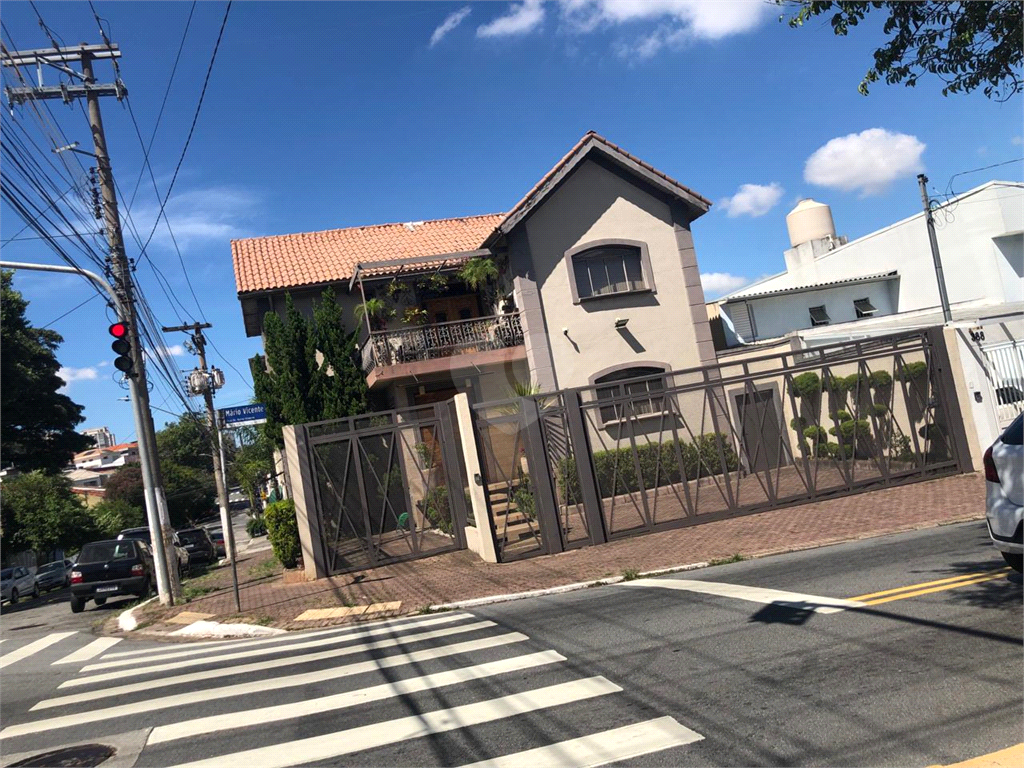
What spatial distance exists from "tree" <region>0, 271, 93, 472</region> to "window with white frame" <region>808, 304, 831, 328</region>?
31560mm

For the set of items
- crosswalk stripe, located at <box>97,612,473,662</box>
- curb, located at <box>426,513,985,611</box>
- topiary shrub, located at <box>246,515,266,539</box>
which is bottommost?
topiary shrub, located at <box>246,515,266,539</box>

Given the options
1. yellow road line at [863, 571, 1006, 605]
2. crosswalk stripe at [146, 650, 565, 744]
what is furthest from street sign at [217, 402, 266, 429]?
yellow road line at [863, 571, 1006, 605]

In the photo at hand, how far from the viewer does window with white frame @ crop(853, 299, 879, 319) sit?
28.8m

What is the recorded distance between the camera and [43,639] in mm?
13312

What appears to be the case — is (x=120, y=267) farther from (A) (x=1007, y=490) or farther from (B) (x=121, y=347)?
(A) (x=1007, y=490)

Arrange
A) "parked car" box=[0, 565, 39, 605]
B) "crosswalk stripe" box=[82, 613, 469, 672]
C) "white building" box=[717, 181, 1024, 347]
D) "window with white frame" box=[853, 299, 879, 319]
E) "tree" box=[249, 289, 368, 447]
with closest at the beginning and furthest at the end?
"crosswalk stripe" box=[82, 613, 469, 672] < "tree" box=[249, 289, 368, 447] < "parked car" box=[0, 565, 39, 605] < "white building" box=[717, 181, 1024, 347] < "window with white frame" box=[853, 299, 879, 319]

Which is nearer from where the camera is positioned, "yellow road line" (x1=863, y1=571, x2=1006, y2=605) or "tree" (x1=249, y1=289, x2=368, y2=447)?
"yellow road line" (x1=863, y1=571, x2=1006, y2=605)

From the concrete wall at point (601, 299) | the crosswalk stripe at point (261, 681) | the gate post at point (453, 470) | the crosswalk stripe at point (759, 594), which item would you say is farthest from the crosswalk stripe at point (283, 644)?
the concrete wall at point (601, 299)

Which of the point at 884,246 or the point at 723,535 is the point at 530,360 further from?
the point at 884,246

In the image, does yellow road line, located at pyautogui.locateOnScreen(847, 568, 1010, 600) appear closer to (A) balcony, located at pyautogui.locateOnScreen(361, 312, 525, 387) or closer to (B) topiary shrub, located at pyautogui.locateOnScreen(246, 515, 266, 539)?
(A) balcony, located at pyautogui.locateOnScreen(361, 312, 525, 387)

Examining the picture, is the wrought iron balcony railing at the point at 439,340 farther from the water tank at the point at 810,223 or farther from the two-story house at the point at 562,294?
the water tank at the point at 810,223

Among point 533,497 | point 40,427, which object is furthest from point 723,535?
point 40,427

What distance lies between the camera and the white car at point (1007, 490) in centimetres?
646

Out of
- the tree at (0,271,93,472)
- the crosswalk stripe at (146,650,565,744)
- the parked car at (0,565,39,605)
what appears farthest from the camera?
the tree at (0,271,93,472)
